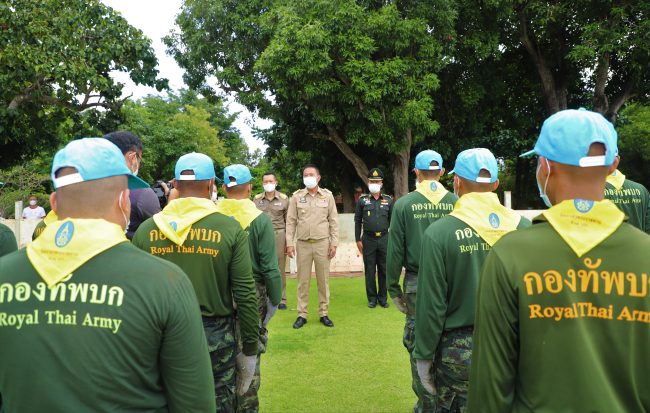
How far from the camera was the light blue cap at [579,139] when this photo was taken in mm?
1713

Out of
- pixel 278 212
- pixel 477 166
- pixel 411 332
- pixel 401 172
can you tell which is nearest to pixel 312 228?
pixel 278 212

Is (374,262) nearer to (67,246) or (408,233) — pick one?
(408,233)

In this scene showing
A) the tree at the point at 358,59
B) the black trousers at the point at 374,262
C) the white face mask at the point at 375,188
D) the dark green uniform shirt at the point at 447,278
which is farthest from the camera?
the tree at the point at 358,59

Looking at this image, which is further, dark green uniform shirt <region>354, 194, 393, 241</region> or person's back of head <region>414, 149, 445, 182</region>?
dark green uniform shirt <region>354, 194, 393, 241</region>

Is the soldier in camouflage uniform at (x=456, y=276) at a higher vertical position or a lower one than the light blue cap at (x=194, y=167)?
lower

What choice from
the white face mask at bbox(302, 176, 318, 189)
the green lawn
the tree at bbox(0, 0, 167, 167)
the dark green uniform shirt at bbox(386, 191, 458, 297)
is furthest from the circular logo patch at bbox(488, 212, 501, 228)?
the tree at bbox(0, 0, 167, 167)

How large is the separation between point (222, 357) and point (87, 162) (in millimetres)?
1987

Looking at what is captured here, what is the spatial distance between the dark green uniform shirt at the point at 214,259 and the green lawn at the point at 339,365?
1.69 meters

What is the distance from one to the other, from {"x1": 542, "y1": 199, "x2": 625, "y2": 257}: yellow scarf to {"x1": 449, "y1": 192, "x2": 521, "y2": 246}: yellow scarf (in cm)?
138

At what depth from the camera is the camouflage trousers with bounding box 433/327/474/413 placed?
314cm

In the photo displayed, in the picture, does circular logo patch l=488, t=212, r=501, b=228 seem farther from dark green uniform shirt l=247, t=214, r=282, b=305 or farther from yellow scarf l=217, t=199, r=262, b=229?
yellow scarf l=217, t=199, r=262, b=229

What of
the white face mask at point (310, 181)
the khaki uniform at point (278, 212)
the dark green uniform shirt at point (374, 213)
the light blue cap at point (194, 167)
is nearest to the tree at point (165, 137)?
the khaki uniform at point (278, 212)

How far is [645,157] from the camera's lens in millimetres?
24297

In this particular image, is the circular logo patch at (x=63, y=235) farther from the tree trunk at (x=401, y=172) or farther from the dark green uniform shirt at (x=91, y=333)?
the tree trunk at (x=401, y=172)
